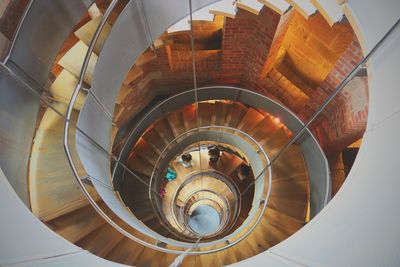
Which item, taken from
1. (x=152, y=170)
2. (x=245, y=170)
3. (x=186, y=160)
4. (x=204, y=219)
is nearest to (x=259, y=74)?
(x=152, y=170)

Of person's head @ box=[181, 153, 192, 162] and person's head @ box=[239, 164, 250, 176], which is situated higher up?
person's head @ box=[181, 153, 192, 162]

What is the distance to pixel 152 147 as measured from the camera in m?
7.26

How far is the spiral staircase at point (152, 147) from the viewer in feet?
5.49

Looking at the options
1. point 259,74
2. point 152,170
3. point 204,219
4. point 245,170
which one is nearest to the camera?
point 259,74

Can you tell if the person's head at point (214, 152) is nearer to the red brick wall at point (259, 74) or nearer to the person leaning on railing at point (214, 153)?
the person leaning on railing at point (214, 153)

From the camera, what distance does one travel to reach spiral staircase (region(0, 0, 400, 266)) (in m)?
1.67

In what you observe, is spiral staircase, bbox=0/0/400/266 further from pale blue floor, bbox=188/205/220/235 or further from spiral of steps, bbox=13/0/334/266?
pale blue floor, bbox=188/205/220/235

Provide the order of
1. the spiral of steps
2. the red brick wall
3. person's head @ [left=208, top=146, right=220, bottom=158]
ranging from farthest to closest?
person's head @ [left=208, top=146, right=220, bottom=158]
the red brick wall
the spiral of steps

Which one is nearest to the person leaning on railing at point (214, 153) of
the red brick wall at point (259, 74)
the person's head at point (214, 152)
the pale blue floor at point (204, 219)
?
the person's head at point (214, 152)

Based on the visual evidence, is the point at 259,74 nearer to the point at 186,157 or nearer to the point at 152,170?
the point at 152,170

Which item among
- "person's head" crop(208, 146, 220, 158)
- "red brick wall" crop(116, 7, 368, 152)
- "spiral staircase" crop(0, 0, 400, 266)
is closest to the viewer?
"spiral staircase" crop(0, 0, 400, 266)

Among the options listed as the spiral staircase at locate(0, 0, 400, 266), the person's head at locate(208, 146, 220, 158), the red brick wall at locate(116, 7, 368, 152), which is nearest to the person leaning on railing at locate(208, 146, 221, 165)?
the person's head at locate(208, 146, 220, 158)

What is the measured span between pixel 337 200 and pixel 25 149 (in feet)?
12.3

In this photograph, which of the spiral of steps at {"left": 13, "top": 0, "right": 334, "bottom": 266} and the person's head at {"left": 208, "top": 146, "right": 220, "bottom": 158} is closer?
the spiral of steps at {"left": 13, "top": 0, "right": 334, "bottom": 266}
